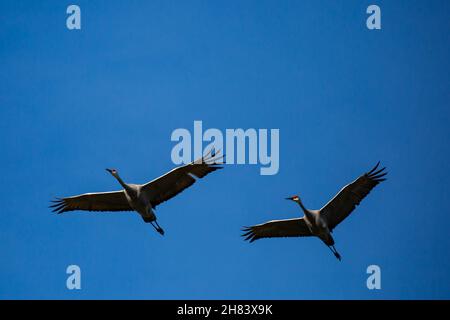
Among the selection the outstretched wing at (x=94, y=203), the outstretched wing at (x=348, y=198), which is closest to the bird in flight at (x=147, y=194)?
the outstretched wing at (x=94, y=203)

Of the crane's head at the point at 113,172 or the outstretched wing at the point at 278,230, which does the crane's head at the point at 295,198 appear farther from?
the crane's head at the point at 113,172

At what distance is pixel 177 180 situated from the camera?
1183 inches

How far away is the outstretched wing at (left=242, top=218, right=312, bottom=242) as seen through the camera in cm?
3083

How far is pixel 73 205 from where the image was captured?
31.1 meters

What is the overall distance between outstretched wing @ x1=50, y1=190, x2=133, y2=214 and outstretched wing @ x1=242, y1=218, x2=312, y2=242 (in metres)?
4.19

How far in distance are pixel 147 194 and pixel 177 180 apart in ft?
3.56

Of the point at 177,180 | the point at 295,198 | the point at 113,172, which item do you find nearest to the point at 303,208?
the point at 295,198

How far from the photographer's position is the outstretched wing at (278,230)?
30828 millimetres

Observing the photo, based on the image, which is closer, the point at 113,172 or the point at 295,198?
the point at 113,172

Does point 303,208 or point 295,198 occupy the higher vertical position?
point 295,198

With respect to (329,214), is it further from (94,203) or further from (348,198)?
(94,203)
